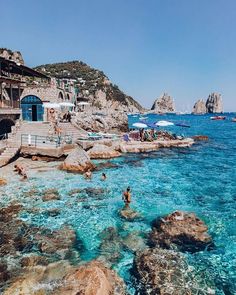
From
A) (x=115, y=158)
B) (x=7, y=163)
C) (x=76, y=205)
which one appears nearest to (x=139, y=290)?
(x=76, y=205)

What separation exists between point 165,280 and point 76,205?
9005 mm

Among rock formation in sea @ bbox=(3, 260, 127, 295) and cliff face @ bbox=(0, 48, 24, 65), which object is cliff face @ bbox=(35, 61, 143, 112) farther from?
rock formation in sea @ bbox=(3, 260, 127, 295)

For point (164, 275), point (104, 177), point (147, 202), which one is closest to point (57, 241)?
point (164, 275)

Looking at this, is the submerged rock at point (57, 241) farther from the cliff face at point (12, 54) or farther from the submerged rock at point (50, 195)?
the cliff face at point (12, 54)

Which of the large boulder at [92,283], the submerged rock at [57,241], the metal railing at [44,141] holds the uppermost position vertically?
the metal railing at [44,141]

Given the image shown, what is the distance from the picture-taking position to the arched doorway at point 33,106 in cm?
4359

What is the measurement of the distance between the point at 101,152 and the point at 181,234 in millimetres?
21130

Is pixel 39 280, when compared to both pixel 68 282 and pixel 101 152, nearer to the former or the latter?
pixel 68 282

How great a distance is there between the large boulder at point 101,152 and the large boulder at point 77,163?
5.38 m

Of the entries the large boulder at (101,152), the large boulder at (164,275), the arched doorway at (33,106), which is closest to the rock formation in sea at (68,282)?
the large boulder at (164,275)

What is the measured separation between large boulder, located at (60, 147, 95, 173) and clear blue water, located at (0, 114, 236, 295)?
1169 millimetres

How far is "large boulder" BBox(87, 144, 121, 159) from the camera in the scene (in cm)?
3362

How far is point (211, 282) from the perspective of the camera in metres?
10.8

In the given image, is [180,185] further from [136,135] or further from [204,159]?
[136,135]
